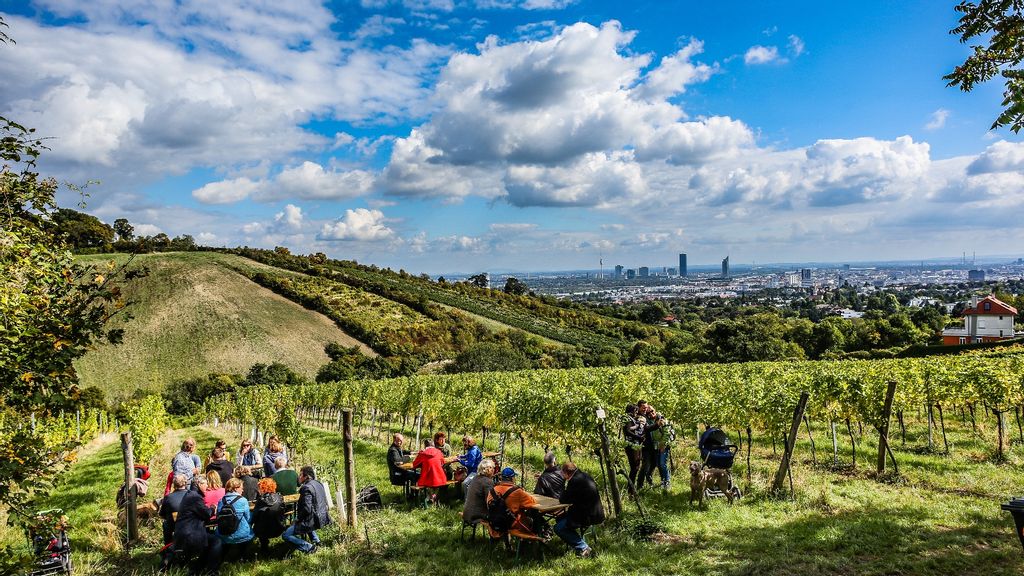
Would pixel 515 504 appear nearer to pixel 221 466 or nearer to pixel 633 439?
pixel 633 439

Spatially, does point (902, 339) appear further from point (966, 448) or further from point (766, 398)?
point (766, 398)

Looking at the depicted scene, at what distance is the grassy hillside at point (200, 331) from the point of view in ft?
183

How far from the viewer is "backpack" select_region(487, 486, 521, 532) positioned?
7984mm

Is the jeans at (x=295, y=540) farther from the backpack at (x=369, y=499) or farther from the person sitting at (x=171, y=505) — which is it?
the backpack at (x=369, y=499)

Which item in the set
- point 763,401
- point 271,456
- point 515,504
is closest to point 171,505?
point 271,456

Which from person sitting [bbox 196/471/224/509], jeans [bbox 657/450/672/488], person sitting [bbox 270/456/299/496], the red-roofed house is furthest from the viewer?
the red-roofed house

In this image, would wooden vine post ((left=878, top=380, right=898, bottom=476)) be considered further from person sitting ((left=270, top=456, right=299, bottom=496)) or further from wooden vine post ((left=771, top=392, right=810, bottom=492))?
person sitting ((left=270, top=456, right=299, bottom=496))

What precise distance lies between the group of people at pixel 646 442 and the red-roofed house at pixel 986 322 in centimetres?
5990

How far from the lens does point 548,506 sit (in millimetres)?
7746

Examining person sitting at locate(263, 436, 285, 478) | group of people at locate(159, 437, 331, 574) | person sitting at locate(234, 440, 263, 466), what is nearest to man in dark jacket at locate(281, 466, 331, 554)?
group of people at locate(159, 437, 331, 574)

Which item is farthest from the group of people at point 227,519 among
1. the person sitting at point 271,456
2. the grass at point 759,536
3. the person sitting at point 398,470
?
the person sitting at point 398,470

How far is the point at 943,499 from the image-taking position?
9.27 m

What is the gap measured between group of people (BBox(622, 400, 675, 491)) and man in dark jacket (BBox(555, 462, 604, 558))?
2611 millimetres

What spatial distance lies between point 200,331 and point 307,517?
6380cm
